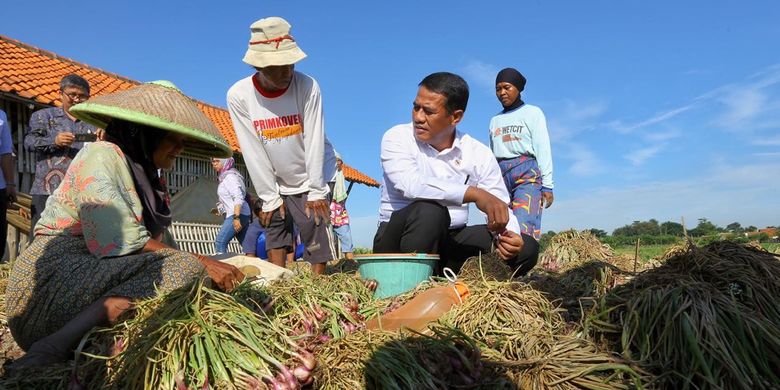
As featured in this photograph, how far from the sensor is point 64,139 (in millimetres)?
5555

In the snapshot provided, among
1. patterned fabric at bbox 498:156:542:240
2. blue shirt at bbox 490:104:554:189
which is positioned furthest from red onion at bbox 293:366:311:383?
blue shirt at bbox 490:104:554:189

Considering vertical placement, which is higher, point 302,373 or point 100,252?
point 100,252

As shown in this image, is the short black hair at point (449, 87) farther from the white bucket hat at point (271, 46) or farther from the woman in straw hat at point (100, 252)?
the woman in straw hat at point (100, 252)

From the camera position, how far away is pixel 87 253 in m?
2.53

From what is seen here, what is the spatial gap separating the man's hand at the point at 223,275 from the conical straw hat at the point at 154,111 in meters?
0.64

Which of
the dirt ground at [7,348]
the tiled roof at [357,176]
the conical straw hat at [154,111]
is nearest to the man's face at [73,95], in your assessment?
the dirt ground at [7,348]

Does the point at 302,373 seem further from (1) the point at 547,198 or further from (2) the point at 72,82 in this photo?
(2) the point at 72,82

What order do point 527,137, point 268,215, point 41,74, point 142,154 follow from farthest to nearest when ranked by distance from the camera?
point 41,74 < point 527,137 < point 268,215 < point 142,154

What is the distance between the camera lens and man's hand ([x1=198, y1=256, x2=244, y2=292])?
2514 millimetres

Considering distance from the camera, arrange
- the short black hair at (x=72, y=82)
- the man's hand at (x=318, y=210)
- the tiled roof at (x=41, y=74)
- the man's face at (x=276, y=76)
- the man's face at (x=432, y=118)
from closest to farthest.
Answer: the man's face at (x=432, y=118) < the man's face at (x=276, y=76) < the man's hand at (x=318, y=210) < the short black hair at (x=72, y=82) < the tiled roof at (x=41, y=74)

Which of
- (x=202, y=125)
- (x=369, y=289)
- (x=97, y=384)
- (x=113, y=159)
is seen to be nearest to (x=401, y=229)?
(x=369, y=289)

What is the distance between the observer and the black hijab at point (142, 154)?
2.65m

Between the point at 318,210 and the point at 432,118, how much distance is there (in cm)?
130

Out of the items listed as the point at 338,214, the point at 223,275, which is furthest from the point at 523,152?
the point at 338,214
